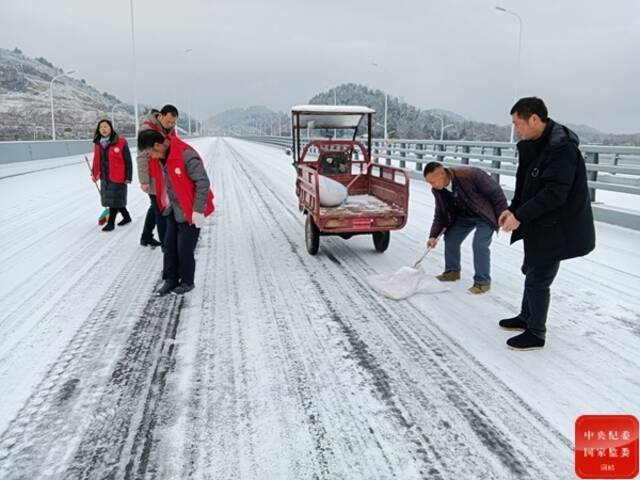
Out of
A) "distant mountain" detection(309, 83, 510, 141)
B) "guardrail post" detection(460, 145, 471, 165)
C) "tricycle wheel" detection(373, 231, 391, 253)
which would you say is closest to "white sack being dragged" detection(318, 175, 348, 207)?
"tricycle wheel" detection(373, 231, 391, 253)

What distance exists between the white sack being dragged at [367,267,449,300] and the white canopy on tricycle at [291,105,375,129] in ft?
13.2

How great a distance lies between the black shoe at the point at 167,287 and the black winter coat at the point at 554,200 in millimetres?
3321

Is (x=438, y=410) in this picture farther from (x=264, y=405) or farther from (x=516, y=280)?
(x=516, y=280)

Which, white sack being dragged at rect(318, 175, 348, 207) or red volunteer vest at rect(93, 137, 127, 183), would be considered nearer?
white sack being dragged at rect(318, 175, 348, 207)

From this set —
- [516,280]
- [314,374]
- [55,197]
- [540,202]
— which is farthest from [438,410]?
[55,197]

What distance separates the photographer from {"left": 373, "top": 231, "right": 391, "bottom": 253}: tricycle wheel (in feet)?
21.2

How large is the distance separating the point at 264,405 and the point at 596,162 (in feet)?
26.6

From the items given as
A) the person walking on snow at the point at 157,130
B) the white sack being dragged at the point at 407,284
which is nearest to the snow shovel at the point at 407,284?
the white sack being dragged at the point at 407,284

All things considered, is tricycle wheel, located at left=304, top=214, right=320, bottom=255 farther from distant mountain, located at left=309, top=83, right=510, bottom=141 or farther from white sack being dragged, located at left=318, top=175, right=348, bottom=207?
distant mountain, located at left=309, top=83, right=510, bottom=141

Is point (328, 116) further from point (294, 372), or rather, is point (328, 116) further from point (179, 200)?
point (294, 372)

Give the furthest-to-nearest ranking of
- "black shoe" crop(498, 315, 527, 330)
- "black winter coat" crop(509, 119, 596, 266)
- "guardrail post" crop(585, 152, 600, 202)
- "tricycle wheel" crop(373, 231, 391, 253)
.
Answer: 1. "guardrail post" crop(585, 152, 600, 202)
2. "tricycle wheel" crop(373, 231, 391, 253)
3. "black shoe" crop(498, 315, 527, 330)
4. "black winter coat" crop(509, 119, 596, 266)

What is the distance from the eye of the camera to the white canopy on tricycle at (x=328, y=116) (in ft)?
27.1

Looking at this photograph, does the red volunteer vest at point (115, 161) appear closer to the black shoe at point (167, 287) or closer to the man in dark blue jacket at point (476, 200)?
the black shoe at point (167, 287)

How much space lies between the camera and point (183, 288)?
4.95m
